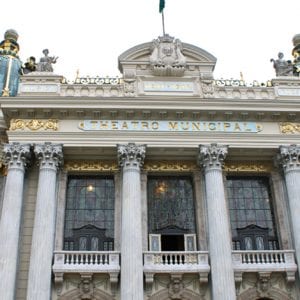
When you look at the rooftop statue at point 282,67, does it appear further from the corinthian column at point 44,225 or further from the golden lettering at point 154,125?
the corinthian column at point 44,225

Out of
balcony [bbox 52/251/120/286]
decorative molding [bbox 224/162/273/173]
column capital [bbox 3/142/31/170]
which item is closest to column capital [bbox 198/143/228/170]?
decorative molding [bbox 224/162/273/173]

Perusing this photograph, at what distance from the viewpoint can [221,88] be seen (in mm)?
26594

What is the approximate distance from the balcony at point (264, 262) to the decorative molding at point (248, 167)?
182 inches

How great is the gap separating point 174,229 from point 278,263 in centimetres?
506

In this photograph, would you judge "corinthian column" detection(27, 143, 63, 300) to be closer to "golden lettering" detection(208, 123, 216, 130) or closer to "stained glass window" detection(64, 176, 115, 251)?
"stained glass window" detection(64, 176, 115, 251)

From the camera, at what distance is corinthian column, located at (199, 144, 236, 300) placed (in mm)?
21484

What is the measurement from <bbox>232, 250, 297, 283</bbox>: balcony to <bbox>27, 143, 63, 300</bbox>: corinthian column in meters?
8.29

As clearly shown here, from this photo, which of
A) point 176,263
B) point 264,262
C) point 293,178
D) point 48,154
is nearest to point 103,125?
point 48,154

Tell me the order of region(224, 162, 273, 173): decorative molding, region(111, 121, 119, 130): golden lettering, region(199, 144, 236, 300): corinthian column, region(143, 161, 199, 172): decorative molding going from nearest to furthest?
1. region(199, 144, 236, 300): corinthian column
2. region(111, 121, 119, 130): golden lettering
3. region(143, 161, 199, 172): decorative molding
4. region(224, 162, 273, 173): decorative molding

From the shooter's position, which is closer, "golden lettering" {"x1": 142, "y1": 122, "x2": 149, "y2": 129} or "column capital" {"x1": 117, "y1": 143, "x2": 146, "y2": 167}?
"column capital" {"x1": 117, "y1": 143, "x2": 146, "y2": 167}

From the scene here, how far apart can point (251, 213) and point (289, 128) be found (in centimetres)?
474

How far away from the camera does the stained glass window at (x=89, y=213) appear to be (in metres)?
23.8

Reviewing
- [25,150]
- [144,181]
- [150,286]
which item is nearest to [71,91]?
[25,150]

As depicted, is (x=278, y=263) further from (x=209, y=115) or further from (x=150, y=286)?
(x=209, y=115)
